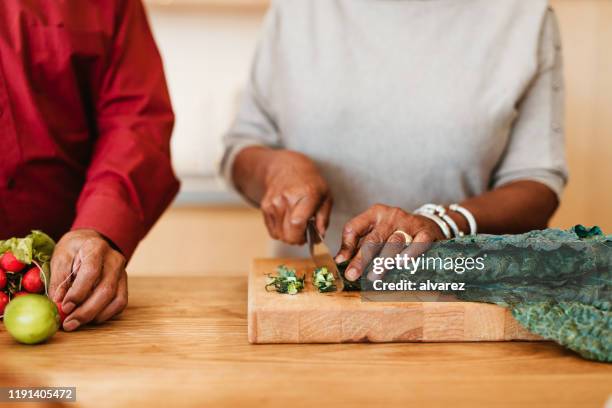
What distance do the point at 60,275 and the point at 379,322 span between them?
0.42 meters

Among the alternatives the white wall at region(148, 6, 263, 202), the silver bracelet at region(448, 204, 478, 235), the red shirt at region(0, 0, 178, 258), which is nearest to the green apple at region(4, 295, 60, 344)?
the red shirt at region(0, 0, 178, 258)

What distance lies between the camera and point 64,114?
44.8 inches

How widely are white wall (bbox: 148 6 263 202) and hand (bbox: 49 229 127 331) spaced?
3.78ft

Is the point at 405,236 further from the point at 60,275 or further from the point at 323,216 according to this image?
A: the point at 60,275

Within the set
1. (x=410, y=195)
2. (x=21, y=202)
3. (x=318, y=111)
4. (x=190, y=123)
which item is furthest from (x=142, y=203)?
(x=190, y=123)

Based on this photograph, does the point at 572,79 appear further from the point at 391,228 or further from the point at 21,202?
the point at 21,202

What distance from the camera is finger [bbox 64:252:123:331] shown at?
0.91 metres

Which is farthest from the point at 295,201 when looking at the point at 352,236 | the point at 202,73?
the point at 202,73

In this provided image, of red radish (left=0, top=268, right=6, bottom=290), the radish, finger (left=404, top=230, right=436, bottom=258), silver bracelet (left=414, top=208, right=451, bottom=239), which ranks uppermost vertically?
finger (left=404, top=230, right=436, bottom=258)

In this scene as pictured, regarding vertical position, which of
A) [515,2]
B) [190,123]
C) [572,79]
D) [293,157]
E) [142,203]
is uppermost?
[515,2]

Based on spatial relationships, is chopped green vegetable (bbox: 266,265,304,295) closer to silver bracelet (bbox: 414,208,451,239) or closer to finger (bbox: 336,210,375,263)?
finger (bbox: 336,210,375,263)

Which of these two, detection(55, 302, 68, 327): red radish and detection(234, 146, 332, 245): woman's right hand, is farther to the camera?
detection(234, 146, 332, 245): woman's right hand

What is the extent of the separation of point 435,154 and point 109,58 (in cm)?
61

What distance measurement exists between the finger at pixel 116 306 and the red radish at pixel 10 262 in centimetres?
13
